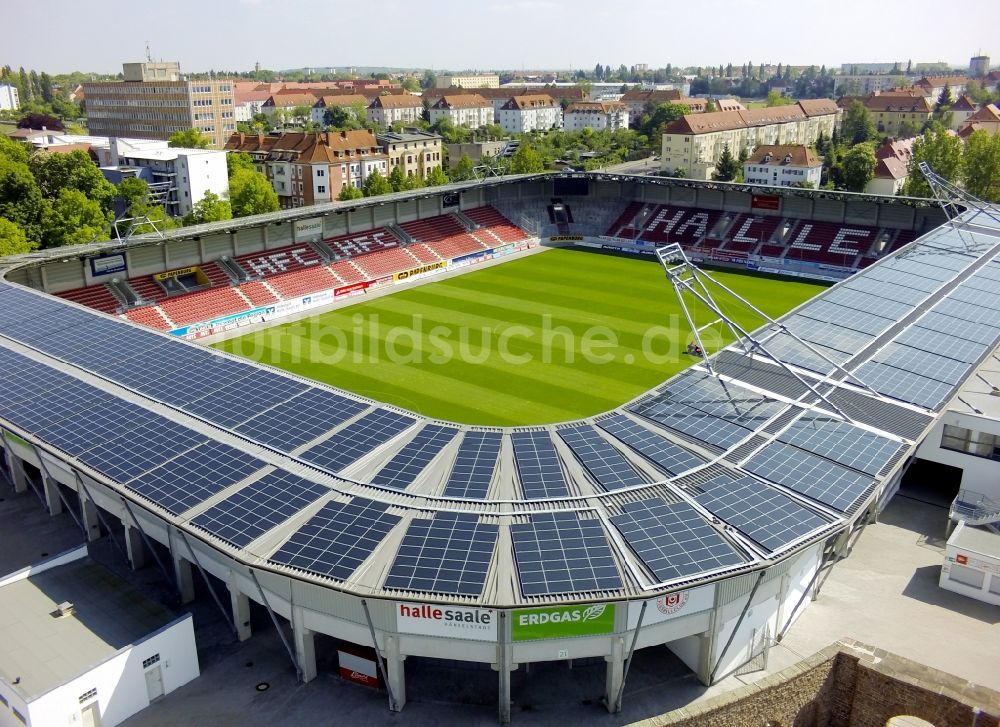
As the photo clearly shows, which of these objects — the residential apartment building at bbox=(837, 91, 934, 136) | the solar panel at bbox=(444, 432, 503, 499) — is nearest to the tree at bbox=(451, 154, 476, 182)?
the solar panel at bbox=(444, 432, 503, 499)

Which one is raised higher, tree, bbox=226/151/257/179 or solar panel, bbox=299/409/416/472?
tree, bbox=226/151/257/179

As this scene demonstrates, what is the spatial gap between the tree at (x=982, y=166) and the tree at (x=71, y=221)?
88.5 metres

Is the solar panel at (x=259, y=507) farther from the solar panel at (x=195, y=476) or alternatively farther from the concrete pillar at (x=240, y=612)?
the concrete pillar at (x=240, y=612)

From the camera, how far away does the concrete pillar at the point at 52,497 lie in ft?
100

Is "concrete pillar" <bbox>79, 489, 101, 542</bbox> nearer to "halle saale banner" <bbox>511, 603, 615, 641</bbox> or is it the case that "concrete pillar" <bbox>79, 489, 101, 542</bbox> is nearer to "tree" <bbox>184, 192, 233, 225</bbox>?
"halle saale banner" <bbox>511, 603, 615, 641</bbox>

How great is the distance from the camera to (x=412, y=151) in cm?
11912

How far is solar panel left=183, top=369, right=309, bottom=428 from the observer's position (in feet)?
96.1

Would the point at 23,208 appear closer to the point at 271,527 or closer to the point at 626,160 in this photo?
the point at 271,527

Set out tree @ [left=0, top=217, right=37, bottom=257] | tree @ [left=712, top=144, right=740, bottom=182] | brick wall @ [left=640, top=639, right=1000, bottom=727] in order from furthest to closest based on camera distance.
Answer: tree @ [left=712, top=144, right=740, bottom=182], tree @ [left=0, top=217, right=37, bottom=257], brick wall @ [left=640, top=639, right=1000, bottom=727]

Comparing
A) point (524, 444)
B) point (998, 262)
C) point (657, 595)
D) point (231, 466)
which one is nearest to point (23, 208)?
point (231, 466)

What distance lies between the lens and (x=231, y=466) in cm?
2581

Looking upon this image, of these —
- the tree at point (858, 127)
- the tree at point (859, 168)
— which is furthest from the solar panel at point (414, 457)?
the tree at point (858, 127)

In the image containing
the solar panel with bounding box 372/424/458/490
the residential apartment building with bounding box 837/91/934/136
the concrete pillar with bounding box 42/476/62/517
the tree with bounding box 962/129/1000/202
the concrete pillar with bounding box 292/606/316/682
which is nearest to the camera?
the concrete pillar with bounding box 292/606/316/682

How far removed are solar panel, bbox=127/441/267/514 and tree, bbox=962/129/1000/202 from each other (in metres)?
86.7
